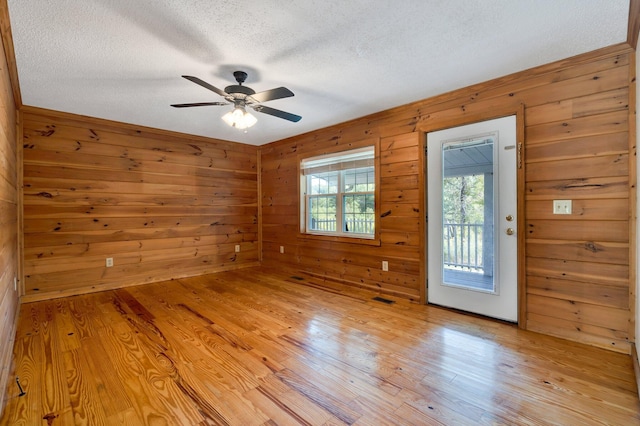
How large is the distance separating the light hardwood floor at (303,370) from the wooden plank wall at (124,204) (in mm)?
810

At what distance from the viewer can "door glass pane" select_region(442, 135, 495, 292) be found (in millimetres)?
2846

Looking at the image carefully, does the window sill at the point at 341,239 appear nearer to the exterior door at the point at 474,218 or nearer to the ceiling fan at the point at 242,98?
the exterior door at the point at 474,218

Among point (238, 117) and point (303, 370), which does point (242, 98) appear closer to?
point (238, 117)

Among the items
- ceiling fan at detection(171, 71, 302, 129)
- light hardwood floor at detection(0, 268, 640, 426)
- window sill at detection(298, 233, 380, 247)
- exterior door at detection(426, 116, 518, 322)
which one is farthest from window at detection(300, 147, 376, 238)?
ceiling fan at detection(171, 71, 302, 129)

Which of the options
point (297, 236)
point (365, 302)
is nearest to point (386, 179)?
point (365, 302)

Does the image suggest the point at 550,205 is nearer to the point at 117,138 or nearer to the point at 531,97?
the point at 531,97

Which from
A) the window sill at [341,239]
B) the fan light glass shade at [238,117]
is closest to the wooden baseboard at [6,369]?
the fan light glass shade at [238,117]

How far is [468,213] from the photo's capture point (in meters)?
2.98

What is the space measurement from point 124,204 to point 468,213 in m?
4.44

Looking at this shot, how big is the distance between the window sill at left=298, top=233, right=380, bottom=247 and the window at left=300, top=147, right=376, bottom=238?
67mm

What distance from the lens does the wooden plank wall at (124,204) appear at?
3.58 m

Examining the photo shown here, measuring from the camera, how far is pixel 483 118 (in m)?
2.86

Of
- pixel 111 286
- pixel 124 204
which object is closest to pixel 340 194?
pixel 124 204

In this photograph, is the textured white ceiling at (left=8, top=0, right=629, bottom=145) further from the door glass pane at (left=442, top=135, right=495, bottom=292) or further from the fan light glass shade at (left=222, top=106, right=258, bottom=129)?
the door glass pane at (left=442, top=135, right=495, bottom=292)
